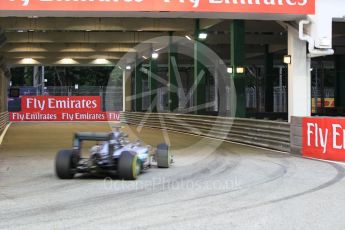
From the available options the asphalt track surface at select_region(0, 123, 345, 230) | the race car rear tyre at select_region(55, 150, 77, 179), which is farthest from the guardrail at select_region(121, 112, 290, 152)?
the race car rear tyre at select_region(55, 150, 77, 179)

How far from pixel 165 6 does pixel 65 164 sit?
6.15m

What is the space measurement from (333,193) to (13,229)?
535 centimetres

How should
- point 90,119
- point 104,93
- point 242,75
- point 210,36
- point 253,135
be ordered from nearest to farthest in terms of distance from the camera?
point 253,135
point 242,75
point 210,36
point 90,119
point 104,93

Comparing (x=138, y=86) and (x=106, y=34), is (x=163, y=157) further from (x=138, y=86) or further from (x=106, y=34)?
(x=138, y=86)

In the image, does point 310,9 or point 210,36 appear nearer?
point 310,9

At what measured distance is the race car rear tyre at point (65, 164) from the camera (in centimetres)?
1078

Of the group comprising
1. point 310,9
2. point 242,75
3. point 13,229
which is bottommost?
point 13,229

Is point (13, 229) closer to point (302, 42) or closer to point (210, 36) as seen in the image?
point (302, 42)

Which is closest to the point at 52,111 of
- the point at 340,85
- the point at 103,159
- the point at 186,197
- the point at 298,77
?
the point at 340,85

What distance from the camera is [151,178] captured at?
11.2 m

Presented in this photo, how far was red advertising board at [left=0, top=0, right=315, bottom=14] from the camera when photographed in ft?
48.2

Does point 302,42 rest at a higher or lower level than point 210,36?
lower

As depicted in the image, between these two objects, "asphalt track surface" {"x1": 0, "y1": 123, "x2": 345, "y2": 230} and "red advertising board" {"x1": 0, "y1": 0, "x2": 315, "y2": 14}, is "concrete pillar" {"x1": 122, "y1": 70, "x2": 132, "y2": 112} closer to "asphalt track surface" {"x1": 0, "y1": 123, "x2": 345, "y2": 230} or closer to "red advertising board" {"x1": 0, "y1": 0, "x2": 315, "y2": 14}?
"red advertising board" {"x1": 0, "y1": 0, "x2": 315, "y2": 14}

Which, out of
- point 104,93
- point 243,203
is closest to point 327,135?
point 243,203
